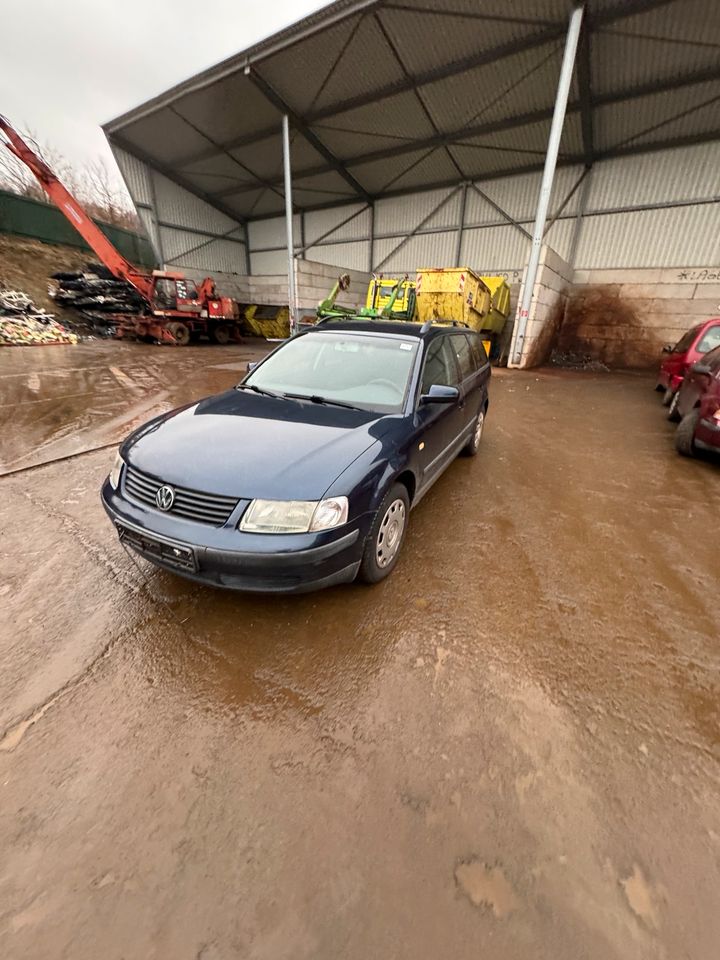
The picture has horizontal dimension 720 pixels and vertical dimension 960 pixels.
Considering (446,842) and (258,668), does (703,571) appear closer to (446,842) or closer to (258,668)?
(446,842)

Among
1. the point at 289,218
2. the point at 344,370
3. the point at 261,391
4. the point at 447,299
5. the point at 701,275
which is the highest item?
the point at 289,218

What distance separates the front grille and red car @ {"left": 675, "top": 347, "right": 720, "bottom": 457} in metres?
5.03

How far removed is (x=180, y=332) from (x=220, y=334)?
1954mm

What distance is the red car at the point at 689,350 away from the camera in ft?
21.9

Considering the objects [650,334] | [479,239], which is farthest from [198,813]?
[479,239]

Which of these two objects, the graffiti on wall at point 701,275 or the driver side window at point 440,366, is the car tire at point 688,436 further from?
the graffiti on wall at point 701,275

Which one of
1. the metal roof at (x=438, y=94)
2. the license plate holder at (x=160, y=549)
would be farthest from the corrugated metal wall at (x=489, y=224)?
the license plate holder at (x=160, y=549)

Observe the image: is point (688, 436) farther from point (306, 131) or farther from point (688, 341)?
point (306, 131)

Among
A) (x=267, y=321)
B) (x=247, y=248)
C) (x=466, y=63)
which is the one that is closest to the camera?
(x=466, y=63)

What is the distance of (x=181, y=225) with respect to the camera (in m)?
21.2

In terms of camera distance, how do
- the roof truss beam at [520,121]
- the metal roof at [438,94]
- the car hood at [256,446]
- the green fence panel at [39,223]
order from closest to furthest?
1. the car hood at [256,446]
2. the metal roof at [438,94]
3. the roof truss beam at [520,121]
4. the green fence panel at [39,223]

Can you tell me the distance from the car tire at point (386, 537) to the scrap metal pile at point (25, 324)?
14.8 m

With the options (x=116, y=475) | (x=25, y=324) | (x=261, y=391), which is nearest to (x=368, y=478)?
(x=261, y=391)

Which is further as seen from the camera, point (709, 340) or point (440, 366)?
point (709, 340)
